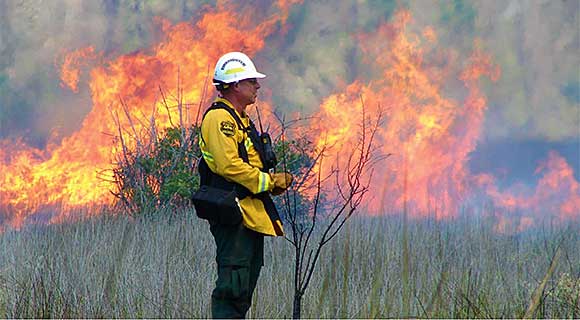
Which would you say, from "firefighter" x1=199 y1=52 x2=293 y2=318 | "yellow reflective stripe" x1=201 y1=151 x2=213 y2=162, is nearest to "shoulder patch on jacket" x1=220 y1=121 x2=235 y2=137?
"firefighter" x1=199 y1=52 x2=293 y2=318

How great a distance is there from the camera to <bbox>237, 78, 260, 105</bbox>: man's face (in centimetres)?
583

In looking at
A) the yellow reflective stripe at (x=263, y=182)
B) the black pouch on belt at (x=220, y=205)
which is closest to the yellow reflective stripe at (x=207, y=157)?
the black pouch on belt at (x=220, y=205)

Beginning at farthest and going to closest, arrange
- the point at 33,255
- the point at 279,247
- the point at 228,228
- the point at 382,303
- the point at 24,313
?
the point at 279,247 < the point at 33,255 < the point at 382,303 < the point at 24,313 < the point at 228,228

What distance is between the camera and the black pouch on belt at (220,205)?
18.2 ft

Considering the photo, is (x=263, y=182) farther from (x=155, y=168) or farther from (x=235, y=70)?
(x=155, y=168)

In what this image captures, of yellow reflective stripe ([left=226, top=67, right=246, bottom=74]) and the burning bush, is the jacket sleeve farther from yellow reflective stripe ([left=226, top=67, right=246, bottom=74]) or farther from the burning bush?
the burning bush

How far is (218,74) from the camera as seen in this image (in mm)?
5855

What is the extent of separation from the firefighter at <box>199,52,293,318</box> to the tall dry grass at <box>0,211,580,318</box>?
701mm

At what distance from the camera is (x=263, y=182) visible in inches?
219

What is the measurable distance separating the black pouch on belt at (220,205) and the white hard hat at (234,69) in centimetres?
87

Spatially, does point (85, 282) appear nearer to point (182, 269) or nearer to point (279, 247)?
point (182, 269)

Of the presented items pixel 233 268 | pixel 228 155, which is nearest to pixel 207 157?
pixel 228 155

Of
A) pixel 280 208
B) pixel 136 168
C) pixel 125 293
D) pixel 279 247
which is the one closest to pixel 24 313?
pixel 125 293

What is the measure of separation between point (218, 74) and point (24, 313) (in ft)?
10.7
